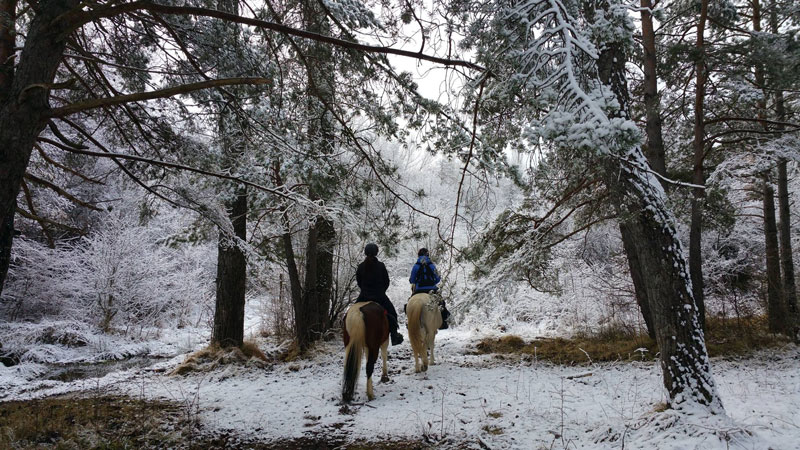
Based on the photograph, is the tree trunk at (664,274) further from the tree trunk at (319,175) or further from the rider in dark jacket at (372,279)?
the rider in dark jacket at (372,279)

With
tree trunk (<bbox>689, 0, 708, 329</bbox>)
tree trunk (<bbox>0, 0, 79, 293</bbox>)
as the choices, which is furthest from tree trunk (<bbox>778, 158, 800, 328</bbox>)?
tree trunk (<bbox>0, 0, 79, 293</bbox>)

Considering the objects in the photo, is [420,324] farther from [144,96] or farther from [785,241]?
[785,241]

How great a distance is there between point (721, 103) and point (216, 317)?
34.1 feet

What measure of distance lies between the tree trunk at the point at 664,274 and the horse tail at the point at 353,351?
3302mm

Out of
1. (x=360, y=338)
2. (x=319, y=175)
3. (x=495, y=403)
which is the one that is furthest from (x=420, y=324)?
(x=319, y=175)

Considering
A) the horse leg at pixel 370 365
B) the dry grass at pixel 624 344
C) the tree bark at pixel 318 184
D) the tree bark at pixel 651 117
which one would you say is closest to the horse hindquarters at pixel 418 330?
the horse leg at pixel 370 365

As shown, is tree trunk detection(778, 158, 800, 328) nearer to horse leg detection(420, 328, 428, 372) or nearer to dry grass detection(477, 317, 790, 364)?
dry grass detection(477, 317, 790, 364)

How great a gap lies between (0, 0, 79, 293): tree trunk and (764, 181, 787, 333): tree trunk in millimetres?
10185

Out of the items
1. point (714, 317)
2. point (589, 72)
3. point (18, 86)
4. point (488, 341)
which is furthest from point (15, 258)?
point (714, 317)

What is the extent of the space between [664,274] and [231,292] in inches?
278

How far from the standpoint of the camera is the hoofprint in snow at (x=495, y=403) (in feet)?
11.6

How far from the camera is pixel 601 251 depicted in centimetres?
1547

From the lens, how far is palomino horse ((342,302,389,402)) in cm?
503

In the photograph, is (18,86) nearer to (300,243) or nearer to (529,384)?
(529,384)
